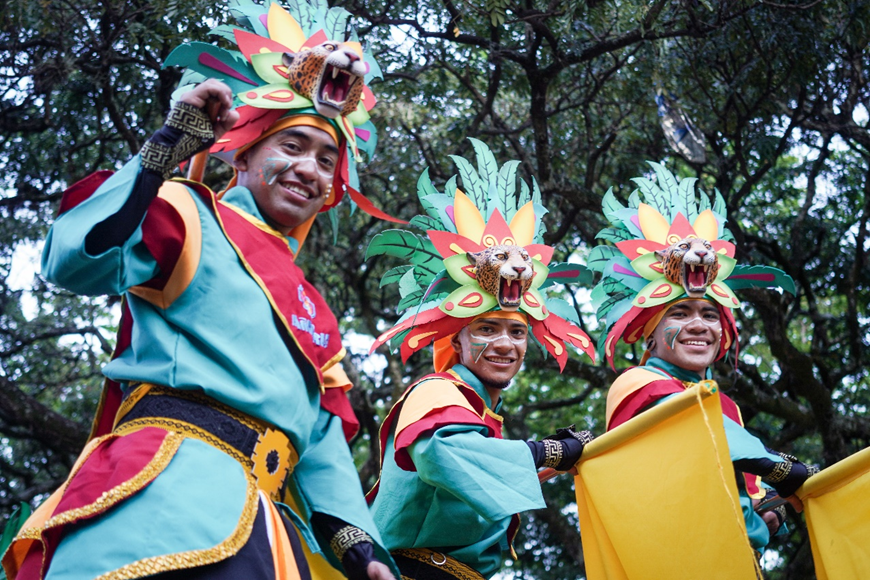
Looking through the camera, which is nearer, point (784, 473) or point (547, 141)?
A: point (784, 473)

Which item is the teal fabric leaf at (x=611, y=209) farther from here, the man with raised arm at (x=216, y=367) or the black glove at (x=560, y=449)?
the man with raised arm at (x=216, y=367)

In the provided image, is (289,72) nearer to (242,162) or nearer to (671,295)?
(242,162)

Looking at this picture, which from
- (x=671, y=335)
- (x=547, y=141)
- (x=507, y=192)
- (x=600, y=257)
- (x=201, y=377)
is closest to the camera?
(x=201, y=377)

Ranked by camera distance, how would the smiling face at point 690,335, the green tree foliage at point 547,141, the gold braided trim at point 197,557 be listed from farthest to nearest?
the green tree foliage at point 547,141 < the smiling face at point 690,335 < the gold braided trim at point 197,557

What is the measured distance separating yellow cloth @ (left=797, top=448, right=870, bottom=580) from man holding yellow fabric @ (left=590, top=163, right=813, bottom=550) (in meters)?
0.48

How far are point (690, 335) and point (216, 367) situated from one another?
2979mm

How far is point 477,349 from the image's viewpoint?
423 cm

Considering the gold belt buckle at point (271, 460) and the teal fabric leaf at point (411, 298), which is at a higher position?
the teal fabric leaf at point (411, 298)

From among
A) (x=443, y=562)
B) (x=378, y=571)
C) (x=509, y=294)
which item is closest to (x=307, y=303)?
(x=378, y=571)

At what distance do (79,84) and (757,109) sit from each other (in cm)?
508

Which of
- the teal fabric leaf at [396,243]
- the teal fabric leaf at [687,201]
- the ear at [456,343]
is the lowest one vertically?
the ear at [456,343]

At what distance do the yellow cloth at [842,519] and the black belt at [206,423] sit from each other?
2286 millimetres

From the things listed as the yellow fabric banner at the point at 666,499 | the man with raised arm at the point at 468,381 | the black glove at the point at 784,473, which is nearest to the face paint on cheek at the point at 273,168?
the man with raised arm at the point at 468,381

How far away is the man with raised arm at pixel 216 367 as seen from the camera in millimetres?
2414
